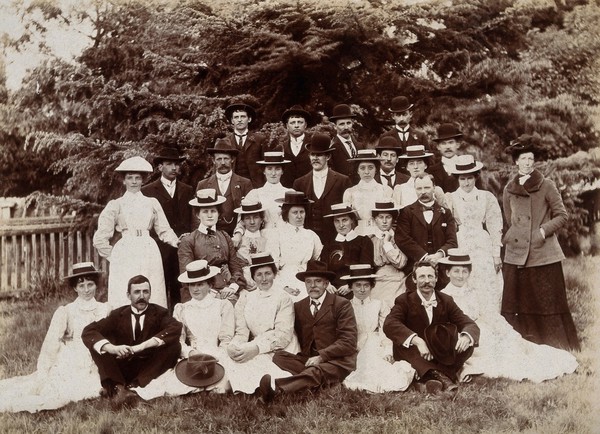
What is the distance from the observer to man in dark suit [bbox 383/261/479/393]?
5.09 meters

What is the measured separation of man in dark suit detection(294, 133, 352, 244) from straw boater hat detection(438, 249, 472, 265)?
0.97 metres

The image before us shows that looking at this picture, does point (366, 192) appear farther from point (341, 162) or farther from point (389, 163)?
point (341, 162)

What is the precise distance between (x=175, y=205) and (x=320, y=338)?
1.82 m

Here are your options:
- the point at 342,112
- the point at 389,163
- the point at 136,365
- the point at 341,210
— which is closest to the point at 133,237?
the point at 136,365

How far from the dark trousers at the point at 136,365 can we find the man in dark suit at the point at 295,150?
187 centimetres

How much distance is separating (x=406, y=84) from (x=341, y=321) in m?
2.49

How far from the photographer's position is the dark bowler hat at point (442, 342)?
201 inches

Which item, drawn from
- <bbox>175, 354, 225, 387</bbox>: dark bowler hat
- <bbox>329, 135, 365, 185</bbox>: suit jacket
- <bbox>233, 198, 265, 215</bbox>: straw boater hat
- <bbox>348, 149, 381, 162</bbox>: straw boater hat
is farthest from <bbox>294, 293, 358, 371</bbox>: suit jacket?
<bbox>329, 135, 365, 185</bbox>: suit jacket

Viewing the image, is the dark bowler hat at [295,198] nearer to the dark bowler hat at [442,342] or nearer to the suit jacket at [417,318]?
the suit jacket at [417,318]

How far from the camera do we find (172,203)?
607cm

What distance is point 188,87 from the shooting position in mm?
6457

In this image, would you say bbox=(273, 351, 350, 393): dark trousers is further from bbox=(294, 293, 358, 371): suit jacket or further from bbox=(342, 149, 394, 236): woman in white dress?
bbox=(342, 149, 394, 236): woman in white dress

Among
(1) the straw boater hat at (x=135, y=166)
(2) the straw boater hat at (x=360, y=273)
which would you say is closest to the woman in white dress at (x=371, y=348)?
(2) the straw boater hat at (x=360, y=273)

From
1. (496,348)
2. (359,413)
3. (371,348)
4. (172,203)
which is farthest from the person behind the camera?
(172,203)
